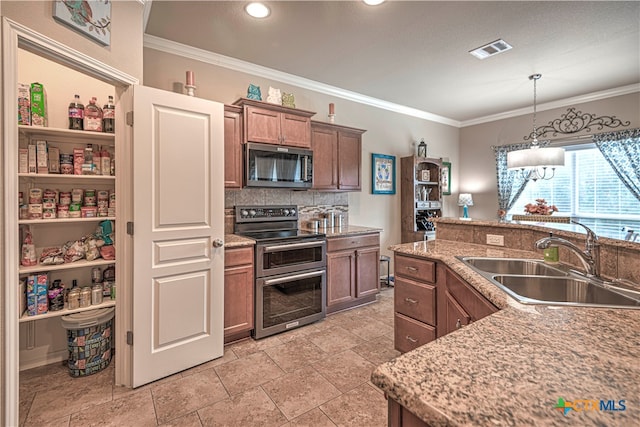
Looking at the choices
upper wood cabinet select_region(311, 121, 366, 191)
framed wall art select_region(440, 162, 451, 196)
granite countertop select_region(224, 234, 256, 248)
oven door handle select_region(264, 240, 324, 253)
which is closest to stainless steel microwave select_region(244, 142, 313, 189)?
upper wood cabinet select_region(311, 121, 366, 191)

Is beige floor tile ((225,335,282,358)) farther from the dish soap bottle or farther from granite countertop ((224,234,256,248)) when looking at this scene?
the dish soap bottle

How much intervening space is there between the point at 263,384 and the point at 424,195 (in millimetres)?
3842

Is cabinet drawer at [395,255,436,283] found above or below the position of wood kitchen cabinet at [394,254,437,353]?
above

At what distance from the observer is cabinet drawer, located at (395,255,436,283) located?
2.03 metres

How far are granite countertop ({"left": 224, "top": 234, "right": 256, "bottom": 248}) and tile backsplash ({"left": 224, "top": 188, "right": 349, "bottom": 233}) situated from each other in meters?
0.32

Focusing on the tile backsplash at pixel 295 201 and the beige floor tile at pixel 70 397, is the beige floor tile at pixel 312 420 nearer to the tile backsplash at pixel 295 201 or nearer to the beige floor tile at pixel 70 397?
the beige floor tile at pixel 70 397

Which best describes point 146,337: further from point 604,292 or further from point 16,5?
point 604,292

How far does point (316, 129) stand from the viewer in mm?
3502

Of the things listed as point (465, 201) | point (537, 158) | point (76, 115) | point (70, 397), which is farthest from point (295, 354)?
point (465, 201)

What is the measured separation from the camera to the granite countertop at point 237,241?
253cm

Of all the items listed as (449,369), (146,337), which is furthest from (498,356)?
(146,337)

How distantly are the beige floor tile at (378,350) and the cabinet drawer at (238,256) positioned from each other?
3.93 ft

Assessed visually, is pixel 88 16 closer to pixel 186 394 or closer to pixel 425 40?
pixel 186 394

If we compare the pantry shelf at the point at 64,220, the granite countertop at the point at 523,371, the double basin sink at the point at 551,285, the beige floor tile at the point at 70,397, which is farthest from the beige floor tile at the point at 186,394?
the double basin sink at the point at 551,285
